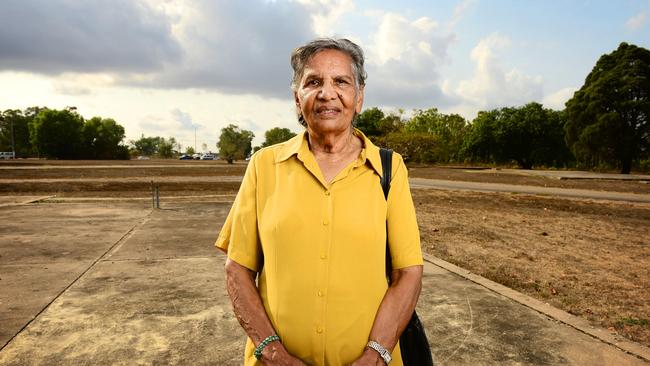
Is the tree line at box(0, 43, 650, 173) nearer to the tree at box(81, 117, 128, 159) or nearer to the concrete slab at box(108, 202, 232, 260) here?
the tree at box(81, 117, 128, 159)

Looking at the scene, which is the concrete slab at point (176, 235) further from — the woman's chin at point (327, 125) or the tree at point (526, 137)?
the tree at point (526, 137)

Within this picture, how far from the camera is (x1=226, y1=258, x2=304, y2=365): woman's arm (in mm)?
1580

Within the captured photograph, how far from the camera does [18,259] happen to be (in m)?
6.01

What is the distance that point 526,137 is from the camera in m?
53.7

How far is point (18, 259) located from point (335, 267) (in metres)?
6.31

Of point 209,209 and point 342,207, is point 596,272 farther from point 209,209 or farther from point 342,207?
point 209,209

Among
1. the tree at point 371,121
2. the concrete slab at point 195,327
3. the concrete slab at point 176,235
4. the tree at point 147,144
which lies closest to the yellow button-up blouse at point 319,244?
the concrete slab at point 195,327

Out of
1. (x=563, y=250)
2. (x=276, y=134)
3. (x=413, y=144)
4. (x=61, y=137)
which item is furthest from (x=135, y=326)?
(x=276, y=134)

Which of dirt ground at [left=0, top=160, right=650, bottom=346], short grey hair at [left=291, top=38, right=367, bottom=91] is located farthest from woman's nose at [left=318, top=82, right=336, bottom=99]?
dirt ground at [left=0, top=160, right=650, bottom=346]

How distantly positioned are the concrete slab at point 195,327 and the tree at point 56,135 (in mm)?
92379

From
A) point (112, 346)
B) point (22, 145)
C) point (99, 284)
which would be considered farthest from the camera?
point (22, 145)

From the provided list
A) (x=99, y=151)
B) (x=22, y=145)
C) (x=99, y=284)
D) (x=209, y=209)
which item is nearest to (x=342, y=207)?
(x=99, y=284)

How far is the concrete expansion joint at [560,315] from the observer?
11.1ft

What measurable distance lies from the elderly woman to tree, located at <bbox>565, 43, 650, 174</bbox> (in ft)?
135
